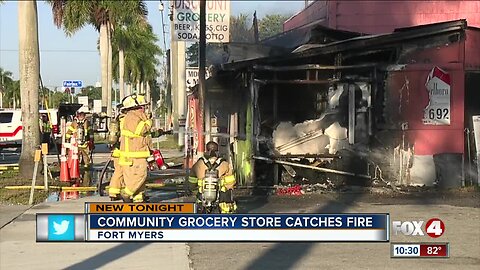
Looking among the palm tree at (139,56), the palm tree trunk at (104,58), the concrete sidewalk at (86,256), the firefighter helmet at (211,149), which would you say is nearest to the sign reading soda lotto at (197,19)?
the firefighter helmet at (211,149)

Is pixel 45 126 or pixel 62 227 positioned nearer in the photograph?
pixel 62 227

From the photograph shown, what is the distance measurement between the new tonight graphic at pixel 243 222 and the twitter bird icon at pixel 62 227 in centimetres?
14

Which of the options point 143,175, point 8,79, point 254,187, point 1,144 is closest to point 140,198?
point 143,175

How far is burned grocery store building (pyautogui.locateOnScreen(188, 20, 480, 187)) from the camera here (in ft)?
43.8

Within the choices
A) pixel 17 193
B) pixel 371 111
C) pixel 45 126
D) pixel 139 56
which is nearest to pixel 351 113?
pixel 371 111

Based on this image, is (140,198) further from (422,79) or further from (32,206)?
(422,79)

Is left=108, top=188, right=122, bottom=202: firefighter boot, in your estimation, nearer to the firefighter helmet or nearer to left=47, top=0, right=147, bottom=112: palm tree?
the firefighter helmet

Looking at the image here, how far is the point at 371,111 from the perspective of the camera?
546 inches

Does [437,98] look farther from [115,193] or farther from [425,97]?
[115,193]

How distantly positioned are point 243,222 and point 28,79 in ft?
41.6

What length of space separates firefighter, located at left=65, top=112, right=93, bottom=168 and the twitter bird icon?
1256 centimetres

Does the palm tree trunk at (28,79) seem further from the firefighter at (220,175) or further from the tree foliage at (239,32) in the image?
the firefighter at (220,175)

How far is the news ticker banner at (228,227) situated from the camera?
4.29m

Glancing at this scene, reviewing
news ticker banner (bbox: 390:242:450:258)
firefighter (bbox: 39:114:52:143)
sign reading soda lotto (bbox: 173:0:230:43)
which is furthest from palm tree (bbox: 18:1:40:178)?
news ticker banner (bbox: 390:242:450:258)
